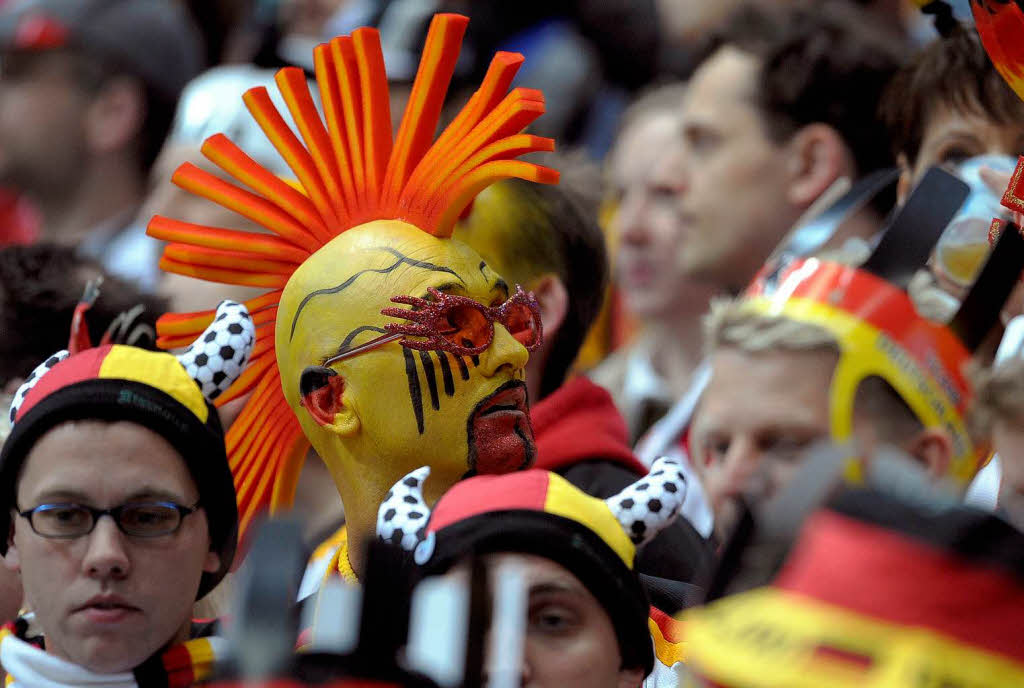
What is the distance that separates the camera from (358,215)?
3.47 m

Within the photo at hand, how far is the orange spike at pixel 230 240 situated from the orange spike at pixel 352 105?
0.17 metres

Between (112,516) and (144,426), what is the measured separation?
20 cm

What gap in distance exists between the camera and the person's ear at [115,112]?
7117 millimetres

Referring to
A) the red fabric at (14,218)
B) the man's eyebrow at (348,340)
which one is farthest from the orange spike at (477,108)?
the red fabric at (14,218)

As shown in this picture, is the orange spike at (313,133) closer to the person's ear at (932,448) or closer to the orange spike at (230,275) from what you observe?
the orange spike at (230,275)

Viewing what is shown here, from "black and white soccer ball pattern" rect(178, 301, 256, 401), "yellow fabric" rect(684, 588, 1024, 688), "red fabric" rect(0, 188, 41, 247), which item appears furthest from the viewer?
"red fabric" rect(0, 188, 41, 247)

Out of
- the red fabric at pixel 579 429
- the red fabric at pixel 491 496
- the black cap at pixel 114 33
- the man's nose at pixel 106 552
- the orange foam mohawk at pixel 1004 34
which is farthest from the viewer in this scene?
the black cap at pixel 114 33

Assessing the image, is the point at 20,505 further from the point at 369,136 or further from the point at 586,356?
the point at 586,356

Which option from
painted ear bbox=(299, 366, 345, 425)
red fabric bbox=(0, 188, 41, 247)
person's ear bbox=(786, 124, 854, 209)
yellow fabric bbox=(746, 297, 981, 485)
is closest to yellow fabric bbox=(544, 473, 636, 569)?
painted ear bbox=(299, 366, 345, 425)

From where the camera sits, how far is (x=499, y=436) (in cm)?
335

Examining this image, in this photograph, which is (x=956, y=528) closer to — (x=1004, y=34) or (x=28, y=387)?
(x=1004, y=34)

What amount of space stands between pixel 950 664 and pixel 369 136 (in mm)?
1991

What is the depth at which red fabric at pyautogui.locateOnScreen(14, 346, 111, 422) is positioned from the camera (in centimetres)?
338

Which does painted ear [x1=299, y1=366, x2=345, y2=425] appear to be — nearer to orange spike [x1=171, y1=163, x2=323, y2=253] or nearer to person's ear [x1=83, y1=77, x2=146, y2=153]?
orange spike [x1=171, y1=163, x2=323, y2=253]
